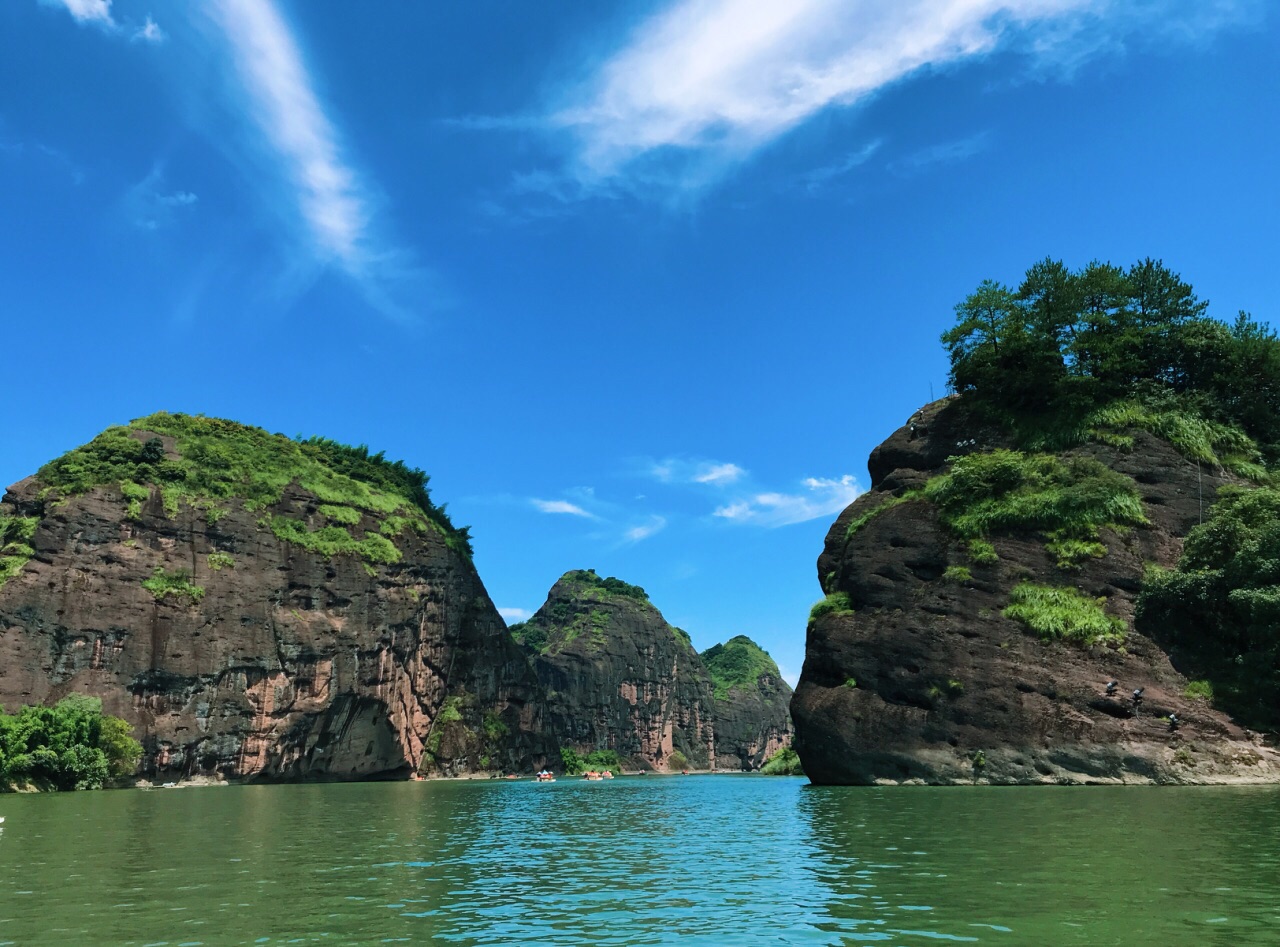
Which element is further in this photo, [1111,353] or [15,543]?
[15,543]

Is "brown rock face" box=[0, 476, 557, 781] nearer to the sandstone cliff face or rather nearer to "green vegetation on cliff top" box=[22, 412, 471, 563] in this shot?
"green vegetation on cliff top" box=[22, 412, 471, 563]

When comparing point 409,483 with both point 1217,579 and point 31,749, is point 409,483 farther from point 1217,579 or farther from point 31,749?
point 1217,579

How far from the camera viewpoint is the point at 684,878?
53.6ft

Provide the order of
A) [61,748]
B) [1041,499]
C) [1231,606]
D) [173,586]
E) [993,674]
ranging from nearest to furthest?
[1231,606] → [993,674] → [1041,499] → [61,748] → [173,586]

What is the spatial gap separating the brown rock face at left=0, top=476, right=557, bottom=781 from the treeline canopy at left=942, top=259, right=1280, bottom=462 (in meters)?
62.8

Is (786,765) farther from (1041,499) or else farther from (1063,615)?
(1063,615)

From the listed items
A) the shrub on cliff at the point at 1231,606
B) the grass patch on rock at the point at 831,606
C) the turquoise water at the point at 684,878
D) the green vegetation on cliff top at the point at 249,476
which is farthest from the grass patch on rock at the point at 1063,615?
the green vegetation on cliff top at the point at 249,476

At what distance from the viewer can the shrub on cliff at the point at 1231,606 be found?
3841 centimetres

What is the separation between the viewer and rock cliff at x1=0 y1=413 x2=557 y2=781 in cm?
7388

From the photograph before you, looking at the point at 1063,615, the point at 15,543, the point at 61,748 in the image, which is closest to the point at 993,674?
the point at 1063,615

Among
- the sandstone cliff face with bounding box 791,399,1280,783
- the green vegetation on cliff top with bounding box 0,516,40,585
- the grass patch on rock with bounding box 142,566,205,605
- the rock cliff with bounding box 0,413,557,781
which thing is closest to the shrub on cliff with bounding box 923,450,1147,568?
the sandstone cliff face with bounding box 791,399,1280,783

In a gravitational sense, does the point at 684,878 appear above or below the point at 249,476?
below

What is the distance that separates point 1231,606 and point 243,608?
7615cm

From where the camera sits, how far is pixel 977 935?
1054 cm
